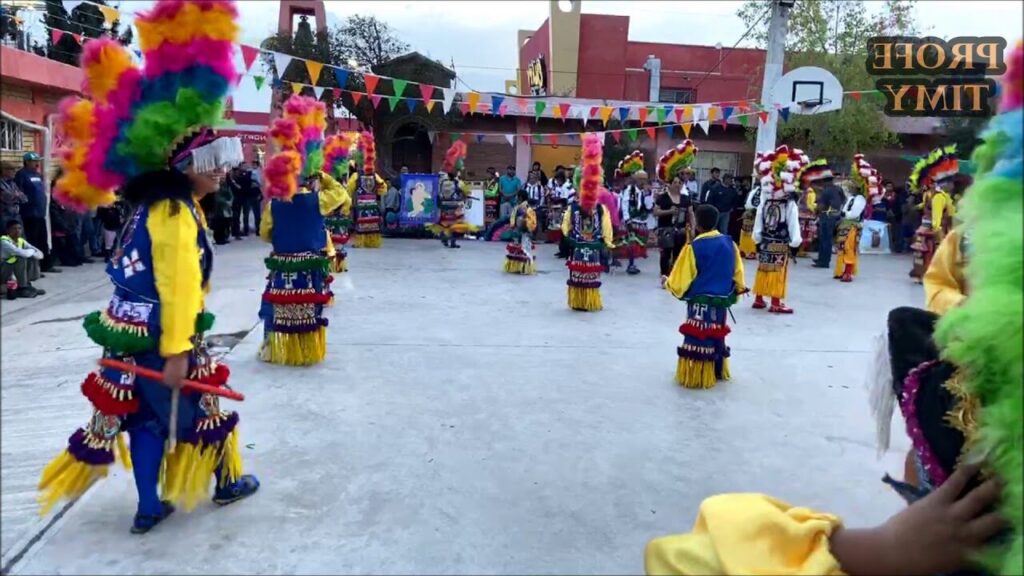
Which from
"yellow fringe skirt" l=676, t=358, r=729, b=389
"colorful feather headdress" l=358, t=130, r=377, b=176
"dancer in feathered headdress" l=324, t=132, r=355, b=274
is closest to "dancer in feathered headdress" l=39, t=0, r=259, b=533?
"dancer in feathered headdress" l=324, t=132, r=355, b=274

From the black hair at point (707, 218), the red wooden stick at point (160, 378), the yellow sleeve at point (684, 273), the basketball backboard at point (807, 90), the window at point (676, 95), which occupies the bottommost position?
the red wooden stick at point (160, 378)

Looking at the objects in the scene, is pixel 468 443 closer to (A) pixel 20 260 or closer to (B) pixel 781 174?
(B) pixel 781 174

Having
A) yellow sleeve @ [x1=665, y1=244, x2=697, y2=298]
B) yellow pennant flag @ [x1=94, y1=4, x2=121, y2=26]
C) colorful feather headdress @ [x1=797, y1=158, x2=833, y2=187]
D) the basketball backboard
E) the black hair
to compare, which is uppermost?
the basketball backboard

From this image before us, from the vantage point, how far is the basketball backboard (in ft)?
42.2

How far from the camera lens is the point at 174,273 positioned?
2.74 metres

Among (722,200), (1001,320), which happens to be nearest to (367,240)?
(722,200)

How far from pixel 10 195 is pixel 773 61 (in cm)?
1165

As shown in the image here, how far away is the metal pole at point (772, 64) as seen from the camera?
41.9 ft

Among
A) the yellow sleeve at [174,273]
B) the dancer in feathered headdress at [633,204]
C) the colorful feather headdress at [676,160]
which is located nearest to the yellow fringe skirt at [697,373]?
the yellow sleeve at [174,273]

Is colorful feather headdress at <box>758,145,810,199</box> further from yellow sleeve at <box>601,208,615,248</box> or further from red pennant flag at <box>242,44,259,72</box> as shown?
red pennant flag at <box>242,44,259,72</box>

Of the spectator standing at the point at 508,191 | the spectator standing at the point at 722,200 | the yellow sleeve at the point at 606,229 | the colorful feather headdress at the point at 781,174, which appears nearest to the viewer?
the colorful feather headdress at the point at 781,174

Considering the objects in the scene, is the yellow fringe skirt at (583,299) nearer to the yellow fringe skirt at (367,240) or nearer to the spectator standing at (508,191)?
the yellow fringe skirt at (367,240)

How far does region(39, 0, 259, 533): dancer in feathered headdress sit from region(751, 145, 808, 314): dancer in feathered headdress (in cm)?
694

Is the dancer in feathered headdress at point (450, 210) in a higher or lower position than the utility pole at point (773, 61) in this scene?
lower
